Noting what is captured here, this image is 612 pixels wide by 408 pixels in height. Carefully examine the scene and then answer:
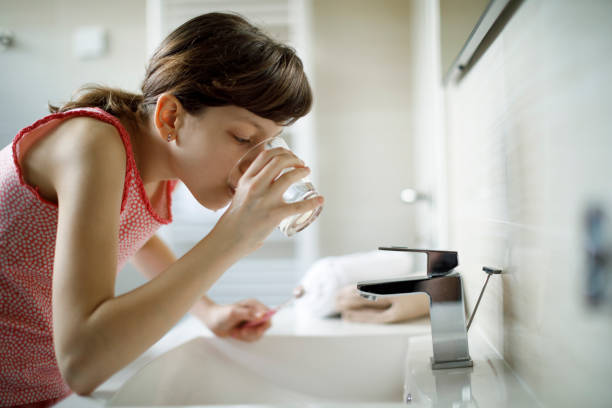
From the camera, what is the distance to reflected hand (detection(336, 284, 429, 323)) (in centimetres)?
89

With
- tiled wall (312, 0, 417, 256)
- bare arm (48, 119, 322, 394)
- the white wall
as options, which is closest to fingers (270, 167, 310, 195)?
bare arm (48, 119, 322, 394)

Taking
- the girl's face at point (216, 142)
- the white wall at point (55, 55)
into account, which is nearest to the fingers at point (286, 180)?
the girl's face at point (216, 142)

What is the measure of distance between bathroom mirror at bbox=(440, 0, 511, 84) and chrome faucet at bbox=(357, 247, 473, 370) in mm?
315

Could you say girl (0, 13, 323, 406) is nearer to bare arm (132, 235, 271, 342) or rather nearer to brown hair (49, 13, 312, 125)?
brown hair (49, 13, 312, 125)

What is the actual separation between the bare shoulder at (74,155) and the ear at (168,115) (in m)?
0.08

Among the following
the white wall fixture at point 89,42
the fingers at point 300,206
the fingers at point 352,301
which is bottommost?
the fingers at point 352,301

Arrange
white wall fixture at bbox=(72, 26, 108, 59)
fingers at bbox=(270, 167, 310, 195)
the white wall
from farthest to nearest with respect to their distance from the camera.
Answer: white wall fixture at bbox=(72, 26, 108, 59) < the white wall < fingers at bbox=(270, 167, 310, 195)

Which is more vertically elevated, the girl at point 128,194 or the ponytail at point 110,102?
the ponytail at point 110,102

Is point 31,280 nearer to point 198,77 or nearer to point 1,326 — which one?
point 1,326

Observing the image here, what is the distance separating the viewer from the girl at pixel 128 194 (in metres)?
0.49

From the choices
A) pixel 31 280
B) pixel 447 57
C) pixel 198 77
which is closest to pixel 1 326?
pixel 31 280

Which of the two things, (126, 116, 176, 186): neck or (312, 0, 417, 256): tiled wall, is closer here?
(126, 116, 176, 186): neck

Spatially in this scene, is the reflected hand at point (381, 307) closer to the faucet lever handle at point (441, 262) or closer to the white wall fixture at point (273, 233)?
the faucet lever handle at point (441, 262)

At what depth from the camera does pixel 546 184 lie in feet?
1.43
